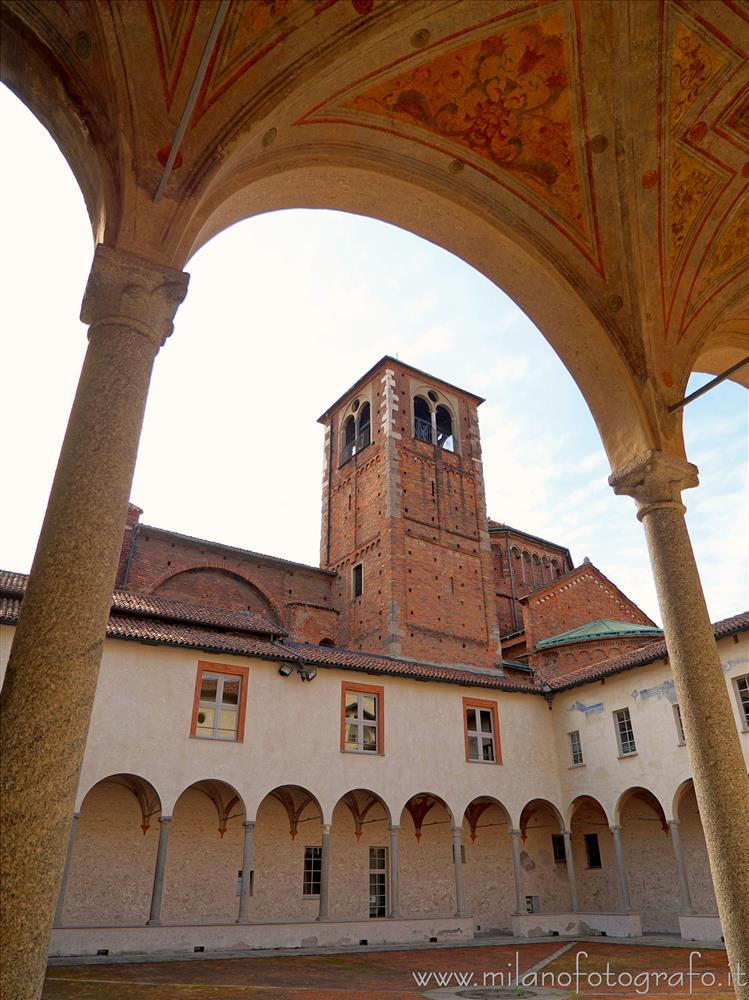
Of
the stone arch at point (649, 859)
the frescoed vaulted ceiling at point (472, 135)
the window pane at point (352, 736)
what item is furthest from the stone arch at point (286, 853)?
the frescoed vaulted ceiling at point (472, 135)

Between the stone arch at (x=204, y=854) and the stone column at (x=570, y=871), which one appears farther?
the stone column at (x=570, y=871)

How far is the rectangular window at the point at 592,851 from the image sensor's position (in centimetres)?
1894

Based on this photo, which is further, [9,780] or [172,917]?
[172,917]

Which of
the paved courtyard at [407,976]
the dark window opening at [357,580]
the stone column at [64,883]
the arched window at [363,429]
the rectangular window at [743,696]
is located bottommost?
the paved courtyard at [407,976]

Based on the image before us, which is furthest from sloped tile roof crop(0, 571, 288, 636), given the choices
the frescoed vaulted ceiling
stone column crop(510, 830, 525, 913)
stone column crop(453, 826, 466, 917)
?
the frescoed vaulted ceiling

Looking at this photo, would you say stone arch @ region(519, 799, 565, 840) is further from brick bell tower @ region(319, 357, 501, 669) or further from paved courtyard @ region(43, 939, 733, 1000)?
brick bell tower @ region(319, 357, 501, 669)

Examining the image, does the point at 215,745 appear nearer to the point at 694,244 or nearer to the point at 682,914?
the point at 682,914

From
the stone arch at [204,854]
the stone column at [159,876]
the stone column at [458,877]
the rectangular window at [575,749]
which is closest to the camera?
the stone column at [159,876]

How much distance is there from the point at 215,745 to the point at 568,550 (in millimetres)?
28507

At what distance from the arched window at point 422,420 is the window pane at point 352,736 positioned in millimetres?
17211

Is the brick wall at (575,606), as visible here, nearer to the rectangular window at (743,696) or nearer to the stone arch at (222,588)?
the stone arch at (222,588)

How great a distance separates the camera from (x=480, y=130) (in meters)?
6.41

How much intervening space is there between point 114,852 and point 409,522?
55.8 ft

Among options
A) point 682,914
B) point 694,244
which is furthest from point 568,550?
point 694,244
